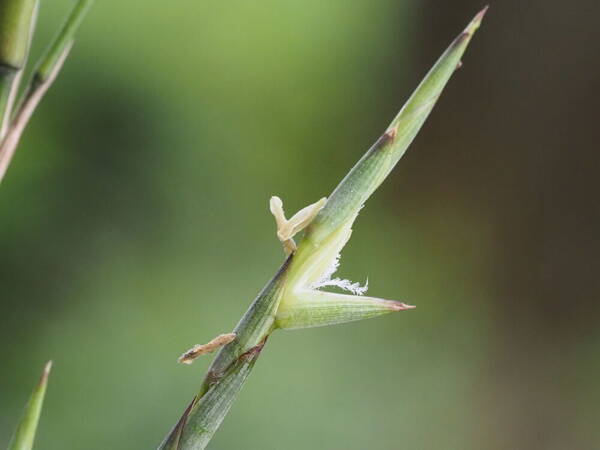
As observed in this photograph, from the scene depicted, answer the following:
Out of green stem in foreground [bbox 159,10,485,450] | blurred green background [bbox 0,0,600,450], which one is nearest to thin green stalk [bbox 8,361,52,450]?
green stem in foreground [bbox 159,10,485,450]

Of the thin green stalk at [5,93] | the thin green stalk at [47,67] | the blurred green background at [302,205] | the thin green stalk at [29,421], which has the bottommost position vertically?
the thin green stalk at [29,421]

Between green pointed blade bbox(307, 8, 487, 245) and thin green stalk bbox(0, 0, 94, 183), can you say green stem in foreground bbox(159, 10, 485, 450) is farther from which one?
thin green stalk bbox(0, 0, 94, 183)

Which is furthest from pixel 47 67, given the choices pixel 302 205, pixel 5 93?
pixel 302 205

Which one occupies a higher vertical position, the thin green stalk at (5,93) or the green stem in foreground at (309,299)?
the thin green stalk at (5,93)

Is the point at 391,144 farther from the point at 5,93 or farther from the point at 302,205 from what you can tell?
the point at 302,205

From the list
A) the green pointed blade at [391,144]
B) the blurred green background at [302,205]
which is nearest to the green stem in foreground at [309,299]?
the green pointed blade at [391,144]

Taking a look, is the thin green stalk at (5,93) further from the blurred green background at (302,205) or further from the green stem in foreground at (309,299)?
the blurred green background at (302,205)

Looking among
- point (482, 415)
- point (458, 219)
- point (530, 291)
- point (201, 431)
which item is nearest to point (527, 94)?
point (458, 219)

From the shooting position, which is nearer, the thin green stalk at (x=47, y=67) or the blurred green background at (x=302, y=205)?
the thin green stalk at (x=47, y=67)
